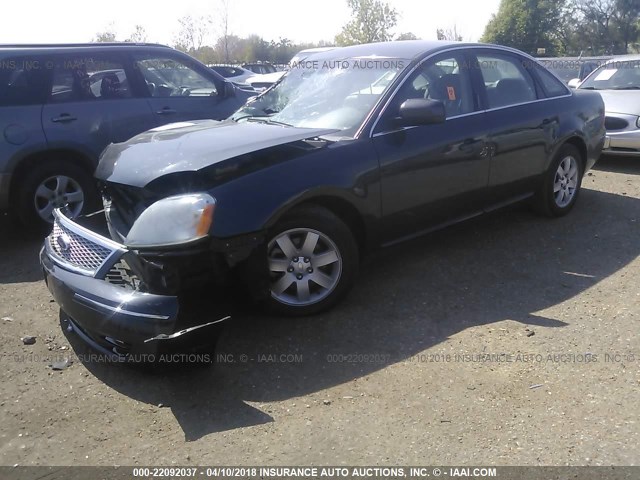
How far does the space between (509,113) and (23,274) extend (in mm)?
4319

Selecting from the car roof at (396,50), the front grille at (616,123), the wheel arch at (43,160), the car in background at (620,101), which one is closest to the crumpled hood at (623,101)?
the car in background at (620,101)

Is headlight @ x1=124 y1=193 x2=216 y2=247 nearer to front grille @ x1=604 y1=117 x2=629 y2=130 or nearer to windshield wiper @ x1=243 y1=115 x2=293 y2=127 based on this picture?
windshield wiper @ x1=243 y1=115 x2=293 y2=127

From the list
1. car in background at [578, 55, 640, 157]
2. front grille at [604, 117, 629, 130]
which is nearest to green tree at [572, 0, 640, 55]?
car in background at [578, 55, 640, 157]

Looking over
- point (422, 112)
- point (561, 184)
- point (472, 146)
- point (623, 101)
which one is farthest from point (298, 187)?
point (623, 101)

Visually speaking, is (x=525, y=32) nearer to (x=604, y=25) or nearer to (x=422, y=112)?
(x=604, y=25)

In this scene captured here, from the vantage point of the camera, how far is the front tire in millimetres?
3689

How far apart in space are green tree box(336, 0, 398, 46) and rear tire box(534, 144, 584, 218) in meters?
31.7

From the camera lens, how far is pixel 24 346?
12.3 feet

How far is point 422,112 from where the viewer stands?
13.4ft

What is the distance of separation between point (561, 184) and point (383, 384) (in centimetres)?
352

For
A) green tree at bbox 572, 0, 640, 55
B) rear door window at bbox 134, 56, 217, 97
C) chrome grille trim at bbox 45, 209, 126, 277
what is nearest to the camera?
chrome grille trim at bbox 45, 209, 126, 277

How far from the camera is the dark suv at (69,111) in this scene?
18.6 feet

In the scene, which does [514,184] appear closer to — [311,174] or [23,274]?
[311,174]

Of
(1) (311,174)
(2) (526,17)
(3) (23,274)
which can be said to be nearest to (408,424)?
(1) (311,174)
